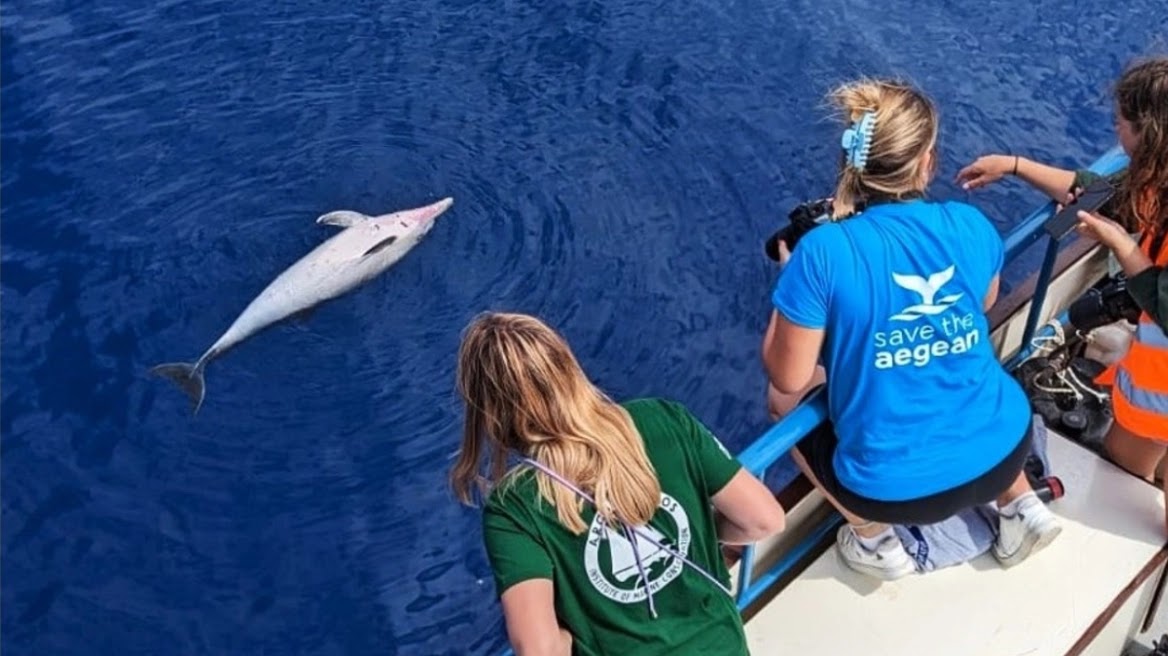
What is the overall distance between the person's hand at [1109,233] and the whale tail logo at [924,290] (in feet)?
2.29

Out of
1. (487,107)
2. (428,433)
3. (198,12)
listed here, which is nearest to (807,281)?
(428,433)

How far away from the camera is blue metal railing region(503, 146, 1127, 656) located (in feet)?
9.60

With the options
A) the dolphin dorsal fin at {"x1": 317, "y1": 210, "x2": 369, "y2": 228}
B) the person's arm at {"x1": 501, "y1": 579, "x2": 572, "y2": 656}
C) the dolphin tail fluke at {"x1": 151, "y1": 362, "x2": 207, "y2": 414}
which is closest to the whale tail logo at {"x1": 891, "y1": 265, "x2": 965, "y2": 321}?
the person's arm at {"x1": 501, "y1": 579, "x2": 572, "y2": 656}

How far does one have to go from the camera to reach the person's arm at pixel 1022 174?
3689mm

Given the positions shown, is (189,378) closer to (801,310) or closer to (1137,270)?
(801,310)

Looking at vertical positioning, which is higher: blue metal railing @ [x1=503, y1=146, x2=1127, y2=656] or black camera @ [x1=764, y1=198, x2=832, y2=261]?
black camera @ [x1=764, y1=198, x2=832, y2=261]

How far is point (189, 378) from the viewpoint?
5.52m

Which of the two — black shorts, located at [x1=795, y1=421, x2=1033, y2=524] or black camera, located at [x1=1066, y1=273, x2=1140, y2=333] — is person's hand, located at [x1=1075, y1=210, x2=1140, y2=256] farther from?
black shorts, located at [x1=795, y1=421, x2=1033, y2=524]

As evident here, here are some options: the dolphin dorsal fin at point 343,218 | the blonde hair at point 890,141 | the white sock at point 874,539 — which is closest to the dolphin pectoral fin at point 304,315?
the dolphin dorsal fin at point 343,218

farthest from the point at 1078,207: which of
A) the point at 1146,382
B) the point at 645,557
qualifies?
the point at 645,557

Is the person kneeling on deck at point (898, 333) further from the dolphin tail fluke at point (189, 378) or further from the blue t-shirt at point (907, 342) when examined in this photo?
the dolphin tail fluke at point (189, 378)

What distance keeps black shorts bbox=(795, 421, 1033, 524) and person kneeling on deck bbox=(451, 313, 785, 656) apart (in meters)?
0.68

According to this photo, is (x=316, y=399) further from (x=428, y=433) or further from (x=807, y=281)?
(x=807, y=281)

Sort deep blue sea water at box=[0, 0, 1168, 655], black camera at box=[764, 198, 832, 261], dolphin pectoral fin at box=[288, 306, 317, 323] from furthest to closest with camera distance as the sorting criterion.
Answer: dolphin pectoral fin at box=[288, 306, 317, 323] < deep blue sea water at box=[0, 0, 1168, 655] < black camera at box=[764, 198, 832, 261]
